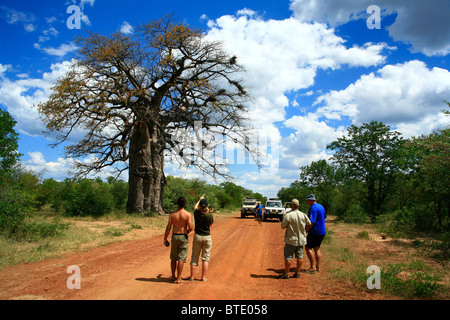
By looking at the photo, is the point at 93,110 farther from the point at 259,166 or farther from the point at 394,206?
the point at 394,206

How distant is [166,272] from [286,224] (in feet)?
9.61

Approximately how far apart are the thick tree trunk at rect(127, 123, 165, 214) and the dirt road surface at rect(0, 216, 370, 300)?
1124cm

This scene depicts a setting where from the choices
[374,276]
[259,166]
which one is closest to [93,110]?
[259,166]

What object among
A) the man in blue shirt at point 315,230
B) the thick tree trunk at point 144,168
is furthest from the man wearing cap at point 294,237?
the thick tree trunk at point 144,168

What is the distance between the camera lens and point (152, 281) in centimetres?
612

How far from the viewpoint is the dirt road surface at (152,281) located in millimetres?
5270

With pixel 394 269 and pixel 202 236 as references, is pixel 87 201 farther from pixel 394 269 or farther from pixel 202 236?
pixel 394 269

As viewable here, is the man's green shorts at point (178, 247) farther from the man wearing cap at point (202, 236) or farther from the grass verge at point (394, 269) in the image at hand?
the grass verge at point (394, 269)

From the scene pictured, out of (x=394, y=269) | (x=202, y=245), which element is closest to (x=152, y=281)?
(x=202, y=245)

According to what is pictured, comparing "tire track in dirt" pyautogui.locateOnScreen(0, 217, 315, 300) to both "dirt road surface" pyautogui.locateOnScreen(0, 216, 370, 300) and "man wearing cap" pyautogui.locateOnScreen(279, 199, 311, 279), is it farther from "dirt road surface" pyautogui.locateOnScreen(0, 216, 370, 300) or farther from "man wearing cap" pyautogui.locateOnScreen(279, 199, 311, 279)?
"man wearing cap" pyautogui.locateOnScreen(279, 199, 311, 279)

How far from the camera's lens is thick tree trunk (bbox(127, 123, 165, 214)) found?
67.2ft

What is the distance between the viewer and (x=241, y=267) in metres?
7.79

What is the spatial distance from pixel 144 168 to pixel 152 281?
15.0 metres

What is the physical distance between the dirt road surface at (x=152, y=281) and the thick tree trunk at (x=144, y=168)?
1124 centimetres
